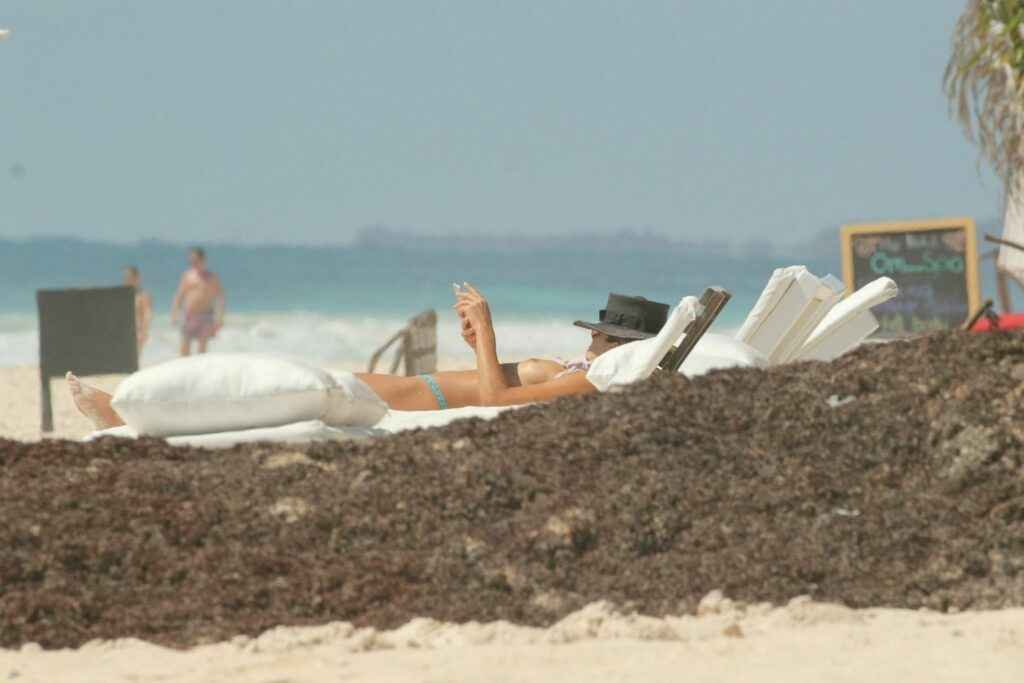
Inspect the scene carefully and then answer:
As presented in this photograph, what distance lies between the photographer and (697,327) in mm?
6027

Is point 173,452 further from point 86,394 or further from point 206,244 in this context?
point 206,244

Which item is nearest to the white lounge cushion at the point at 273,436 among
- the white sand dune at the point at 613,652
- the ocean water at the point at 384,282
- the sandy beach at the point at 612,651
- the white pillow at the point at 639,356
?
the white pillow at the point at 639,356

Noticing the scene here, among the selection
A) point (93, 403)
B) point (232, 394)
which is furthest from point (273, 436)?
point (93, 403)

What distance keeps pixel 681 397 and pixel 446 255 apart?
191ft

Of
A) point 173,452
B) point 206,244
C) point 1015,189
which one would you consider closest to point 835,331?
point 173,452

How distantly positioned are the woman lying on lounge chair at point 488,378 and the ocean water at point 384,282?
28.0 metres

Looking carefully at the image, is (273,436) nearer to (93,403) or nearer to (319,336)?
(93,403)

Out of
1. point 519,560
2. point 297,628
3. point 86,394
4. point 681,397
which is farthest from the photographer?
point 86,394

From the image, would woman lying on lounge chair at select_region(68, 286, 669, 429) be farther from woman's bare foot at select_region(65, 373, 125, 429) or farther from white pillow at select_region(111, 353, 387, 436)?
white pillow at select_region(111, 353, 387, 436)

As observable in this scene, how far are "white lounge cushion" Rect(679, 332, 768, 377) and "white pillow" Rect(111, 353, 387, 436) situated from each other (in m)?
1.47

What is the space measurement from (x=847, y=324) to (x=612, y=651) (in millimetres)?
3470

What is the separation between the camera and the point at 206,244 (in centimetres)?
6606

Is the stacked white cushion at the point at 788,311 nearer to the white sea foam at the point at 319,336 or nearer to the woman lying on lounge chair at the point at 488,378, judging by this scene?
the woman lying on lounge chair at the point at 488,378

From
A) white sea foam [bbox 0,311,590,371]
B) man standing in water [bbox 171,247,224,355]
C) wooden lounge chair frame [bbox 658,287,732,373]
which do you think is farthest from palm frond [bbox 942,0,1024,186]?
white sea foam [bbox 0,311,590,371]
